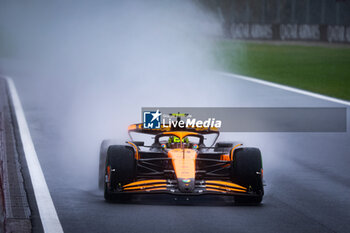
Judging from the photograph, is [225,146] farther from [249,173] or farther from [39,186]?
[39,186]

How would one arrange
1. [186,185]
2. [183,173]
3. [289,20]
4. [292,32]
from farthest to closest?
[289,20] → [292,32] → [183,173] → [186,185]

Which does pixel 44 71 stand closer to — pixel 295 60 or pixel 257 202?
pixel 295 60

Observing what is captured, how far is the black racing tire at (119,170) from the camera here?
942cm

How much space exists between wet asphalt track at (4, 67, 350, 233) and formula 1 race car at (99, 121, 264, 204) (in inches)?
7.6

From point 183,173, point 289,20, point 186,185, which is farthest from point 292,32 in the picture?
point 186,185

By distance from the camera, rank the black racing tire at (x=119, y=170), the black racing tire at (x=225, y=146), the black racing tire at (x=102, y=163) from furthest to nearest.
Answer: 1. the black racing tire at (x=225, y=146)
2. the black racing tire at (x=102, y=163)
3. the black racing tire at (x=119, y=170)

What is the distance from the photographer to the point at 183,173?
9.21 m

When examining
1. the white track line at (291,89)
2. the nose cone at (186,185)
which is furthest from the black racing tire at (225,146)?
the white track line at (291,89)

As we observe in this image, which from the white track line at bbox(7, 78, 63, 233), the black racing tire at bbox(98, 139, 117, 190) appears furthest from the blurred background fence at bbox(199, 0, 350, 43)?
the black racing tire at bbox(98, 139, 117, 190)

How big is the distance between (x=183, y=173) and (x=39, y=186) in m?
2.31

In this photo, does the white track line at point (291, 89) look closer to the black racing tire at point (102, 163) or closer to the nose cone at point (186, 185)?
the black racing tire at point (102, 163)

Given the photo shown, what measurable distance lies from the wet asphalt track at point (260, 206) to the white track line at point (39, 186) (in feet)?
0.32

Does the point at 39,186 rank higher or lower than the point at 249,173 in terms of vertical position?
lower

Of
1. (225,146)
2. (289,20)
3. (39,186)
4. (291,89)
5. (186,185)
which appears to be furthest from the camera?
(289,20)
